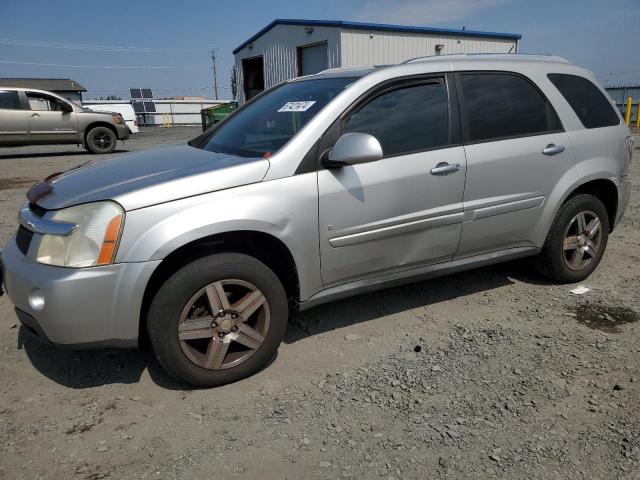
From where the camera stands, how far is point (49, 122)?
13.8 m

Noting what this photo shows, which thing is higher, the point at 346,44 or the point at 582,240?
the point at 346,44

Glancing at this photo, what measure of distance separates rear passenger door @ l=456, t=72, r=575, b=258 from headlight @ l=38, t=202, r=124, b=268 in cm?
219

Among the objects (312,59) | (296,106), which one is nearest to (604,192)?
(296,106)

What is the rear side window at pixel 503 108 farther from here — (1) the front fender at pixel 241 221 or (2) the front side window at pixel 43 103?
(2) the front side window at pixel 43 103

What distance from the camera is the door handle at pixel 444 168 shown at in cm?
328

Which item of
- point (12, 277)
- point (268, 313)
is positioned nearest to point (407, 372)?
point (268, 313)

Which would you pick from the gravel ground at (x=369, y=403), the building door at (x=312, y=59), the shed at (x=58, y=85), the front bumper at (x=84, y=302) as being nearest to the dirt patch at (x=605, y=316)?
the gravel ground at (x=369, y=403)

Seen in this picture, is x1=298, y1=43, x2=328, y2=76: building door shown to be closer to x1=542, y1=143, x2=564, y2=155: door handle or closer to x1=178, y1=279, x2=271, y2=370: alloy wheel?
x1=542, y1=143, x2=564, y2=155: door handle

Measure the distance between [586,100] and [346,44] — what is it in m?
13.3

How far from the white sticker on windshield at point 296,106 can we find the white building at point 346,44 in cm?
1200

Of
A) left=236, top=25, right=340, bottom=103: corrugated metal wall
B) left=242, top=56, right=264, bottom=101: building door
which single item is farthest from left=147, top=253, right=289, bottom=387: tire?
left=242, top=56, right=264, bottom=101: building door

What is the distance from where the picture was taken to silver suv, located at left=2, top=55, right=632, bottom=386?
255 cm

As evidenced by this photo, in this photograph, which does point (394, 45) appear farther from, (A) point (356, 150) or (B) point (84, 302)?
(B) point (84, 302)

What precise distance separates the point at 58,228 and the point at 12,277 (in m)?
0.43
